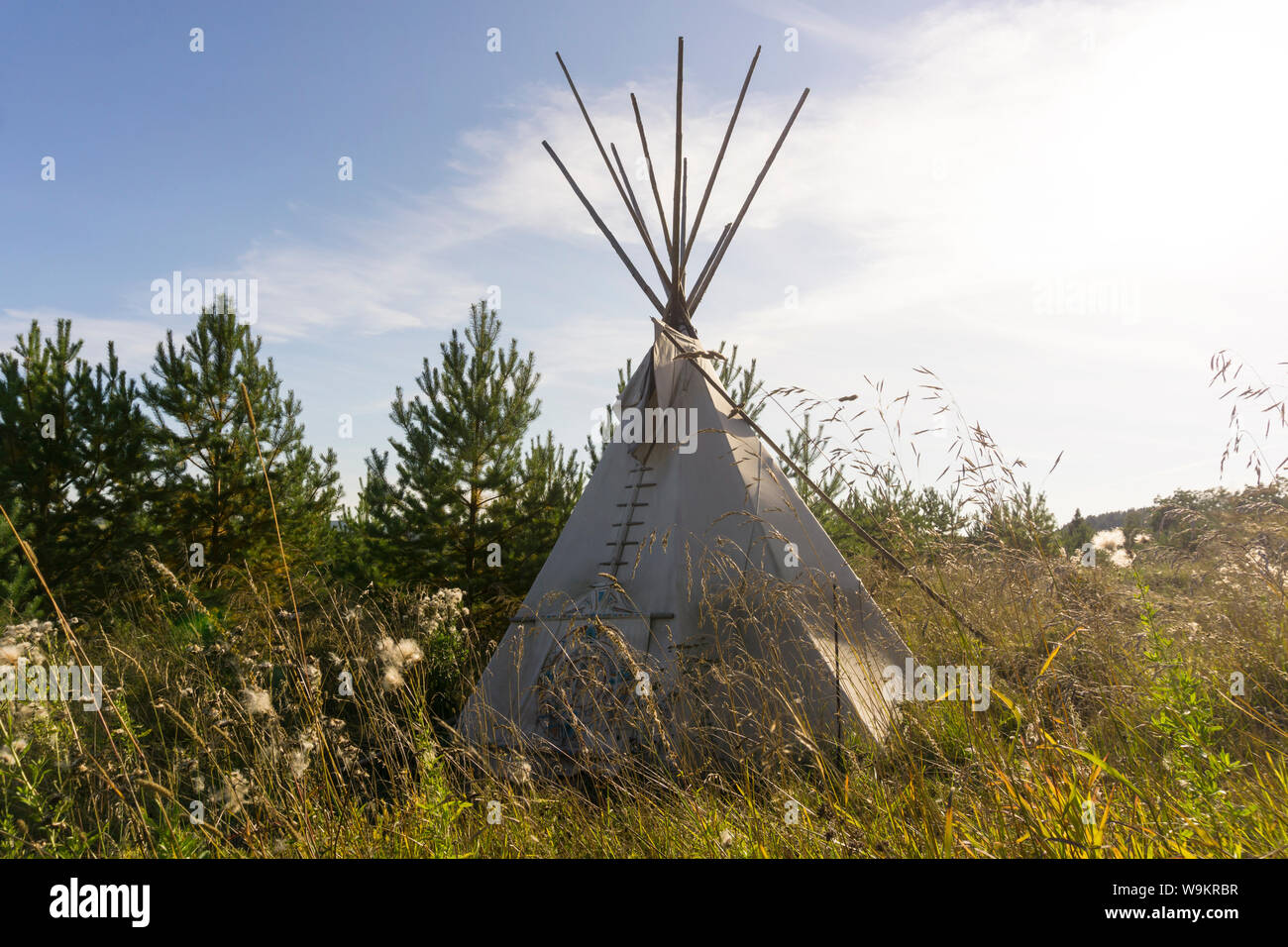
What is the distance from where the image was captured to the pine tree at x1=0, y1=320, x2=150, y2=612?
808cm

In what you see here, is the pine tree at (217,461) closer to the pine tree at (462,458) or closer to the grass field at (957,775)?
the pine tree at (462,458)

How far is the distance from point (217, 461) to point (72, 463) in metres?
1.32

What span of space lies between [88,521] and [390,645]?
25.4ft

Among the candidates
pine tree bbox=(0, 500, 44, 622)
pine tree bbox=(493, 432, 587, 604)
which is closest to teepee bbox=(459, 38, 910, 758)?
pine tree bbox=(493, 432, 587, 604)

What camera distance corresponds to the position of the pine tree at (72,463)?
8078 millimetres

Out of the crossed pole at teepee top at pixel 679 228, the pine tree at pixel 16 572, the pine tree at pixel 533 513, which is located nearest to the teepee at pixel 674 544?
the crossed pole at teepee top at pixel 679 228

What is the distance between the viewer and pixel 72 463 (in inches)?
A: 327

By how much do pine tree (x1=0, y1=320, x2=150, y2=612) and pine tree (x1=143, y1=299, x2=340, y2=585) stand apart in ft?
0.90

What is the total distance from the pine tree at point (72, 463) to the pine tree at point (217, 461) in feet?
0.90

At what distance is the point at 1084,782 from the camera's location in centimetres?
170

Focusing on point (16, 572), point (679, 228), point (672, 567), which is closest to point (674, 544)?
point (672, 567)

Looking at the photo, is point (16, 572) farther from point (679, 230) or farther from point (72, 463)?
point (679, 230)

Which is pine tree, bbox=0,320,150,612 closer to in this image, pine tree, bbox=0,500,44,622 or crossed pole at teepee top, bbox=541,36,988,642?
pine tree, bbox=0,500,44,622

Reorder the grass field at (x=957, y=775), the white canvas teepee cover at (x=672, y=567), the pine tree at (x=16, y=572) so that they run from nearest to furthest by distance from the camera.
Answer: the grass field at (x=957, y=775) < the white canvas teepee cover at (x=672, y=567) < the pine tree at (x=16, y=572)
